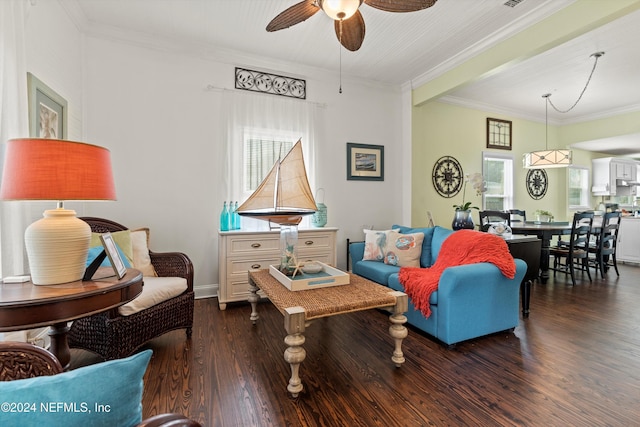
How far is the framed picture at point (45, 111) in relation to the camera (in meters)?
2.10

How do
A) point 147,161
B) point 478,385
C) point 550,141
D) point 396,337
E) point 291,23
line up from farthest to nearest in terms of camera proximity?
1. point 550,141
2. point 147,161
3. point 291,23
4. point 396,337
5. point 478,385

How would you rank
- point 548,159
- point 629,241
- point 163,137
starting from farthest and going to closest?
point 629,241 → point 548,159 → point 163,137

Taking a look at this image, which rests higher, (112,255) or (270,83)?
(270,83)

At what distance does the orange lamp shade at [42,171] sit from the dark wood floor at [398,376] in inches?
47.4

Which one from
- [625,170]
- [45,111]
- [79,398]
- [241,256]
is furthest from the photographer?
[625,170]

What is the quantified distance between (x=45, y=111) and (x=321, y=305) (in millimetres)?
2537

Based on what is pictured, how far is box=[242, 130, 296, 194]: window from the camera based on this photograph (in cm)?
372

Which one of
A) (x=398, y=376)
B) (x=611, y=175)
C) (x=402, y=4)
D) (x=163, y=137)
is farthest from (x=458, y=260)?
(x=611, y=175)

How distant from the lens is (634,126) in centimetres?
533

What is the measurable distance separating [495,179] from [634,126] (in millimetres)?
2474

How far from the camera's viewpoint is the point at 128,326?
2.03 m

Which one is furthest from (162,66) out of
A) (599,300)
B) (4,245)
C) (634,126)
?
(634,126)

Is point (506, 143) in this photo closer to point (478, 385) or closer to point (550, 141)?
point (550, 141)

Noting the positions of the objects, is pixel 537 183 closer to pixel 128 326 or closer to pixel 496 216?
pixel 496 216
